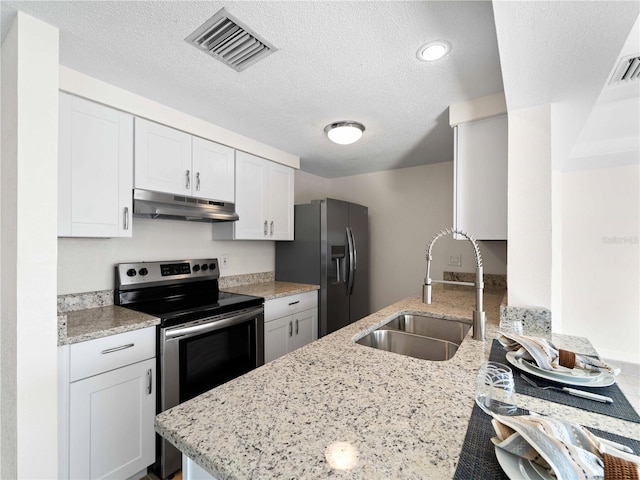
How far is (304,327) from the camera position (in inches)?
109

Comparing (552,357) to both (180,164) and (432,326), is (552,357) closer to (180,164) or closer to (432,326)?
(432,326)

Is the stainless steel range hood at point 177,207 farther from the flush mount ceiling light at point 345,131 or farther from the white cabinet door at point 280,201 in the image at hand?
the flush mount ceiling light at point 345,131

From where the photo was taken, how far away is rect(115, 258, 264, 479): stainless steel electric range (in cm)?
167

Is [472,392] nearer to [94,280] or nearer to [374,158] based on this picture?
[94,280]

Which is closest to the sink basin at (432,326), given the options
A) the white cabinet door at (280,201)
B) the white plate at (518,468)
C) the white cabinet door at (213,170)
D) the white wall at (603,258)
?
the white plate at (518,468)

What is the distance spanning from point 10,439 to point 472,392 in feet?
6.08

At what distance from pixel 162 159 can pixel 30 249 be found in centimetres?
101

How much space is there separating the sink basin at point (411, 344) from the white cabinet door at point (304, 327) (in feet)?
4.17

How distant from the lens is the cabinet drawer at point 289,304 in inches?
95.0

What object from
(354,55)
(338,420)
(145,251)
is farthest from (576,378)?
(145,251)

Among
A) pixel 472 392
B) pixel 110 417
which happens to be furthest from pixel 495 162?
pixel 110 417

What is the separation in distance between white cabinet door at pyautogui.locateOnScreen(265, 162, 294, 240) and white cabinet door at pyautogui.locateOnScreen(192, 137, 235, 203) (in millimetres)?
438

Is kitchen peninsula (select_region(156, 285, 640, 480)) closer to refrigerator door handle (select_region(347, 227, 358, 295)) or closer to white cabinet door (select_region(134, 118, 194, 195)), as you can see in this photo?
white cabinet door (select_region(134, 118, 194, 195))

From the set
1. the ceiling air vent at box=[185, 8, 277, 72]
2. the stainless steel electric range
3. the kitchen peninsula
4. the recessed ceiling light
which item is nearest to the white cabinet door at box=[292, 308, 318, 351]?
the stainless steel electric range
